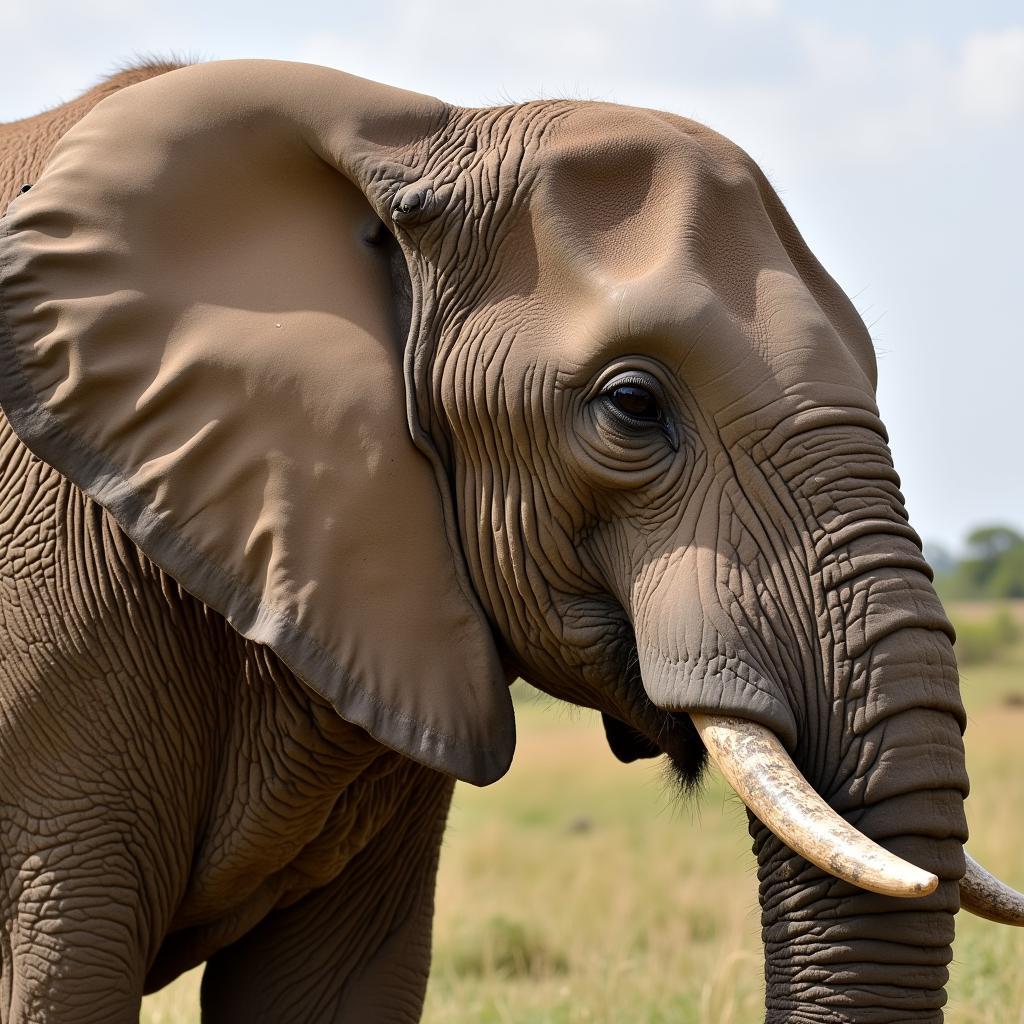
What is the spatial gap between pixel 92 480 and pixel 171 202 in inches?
24.9

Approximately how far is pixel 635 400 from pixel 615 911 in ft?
22.1

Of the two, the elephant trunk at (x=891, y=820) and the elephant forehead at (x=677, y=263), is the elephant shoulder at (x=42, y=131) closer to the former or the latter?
the elephant forehead at (x=677, y=263)

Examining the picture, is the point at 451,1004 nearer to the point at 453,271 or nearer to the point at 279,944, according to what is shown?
the point at 279,944

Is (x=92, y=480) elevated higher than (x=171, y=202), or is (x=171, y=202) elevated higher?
(x=171, y=202)

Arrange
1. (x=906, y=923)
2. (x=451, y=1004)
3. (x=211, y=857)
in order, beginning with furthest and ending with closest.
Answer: (x=451, y=1004)
(x=211, y=857)
(x=906, y=923)

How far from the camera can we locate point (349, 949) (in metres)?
4.81

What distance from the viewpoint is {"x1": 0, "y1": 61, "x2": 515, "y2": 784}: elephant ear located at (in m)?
3.65

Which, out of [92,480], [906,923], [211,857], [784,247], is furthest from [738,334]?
[211,857]

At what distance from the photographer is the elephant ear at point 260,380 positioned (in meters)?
3.65

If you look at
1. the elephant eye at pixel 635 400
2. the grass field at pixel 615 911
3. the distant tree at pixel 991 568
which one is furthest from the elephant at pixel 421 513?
the distant tree at pixel 991 568

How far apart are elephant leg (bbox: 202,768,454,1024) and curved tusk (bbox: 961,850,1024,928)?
163 cm

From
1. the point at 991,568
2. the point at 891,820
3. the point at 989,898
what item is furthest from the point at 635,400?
the point at 991,568

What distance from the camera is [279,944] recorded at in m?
4.78

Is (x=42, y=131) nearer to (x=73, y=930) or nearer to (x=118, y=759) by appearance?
(x=118, y=759)
